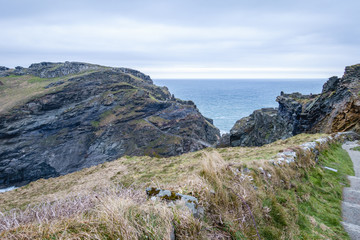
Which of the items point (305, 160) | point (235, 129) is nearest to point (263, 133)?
point (235, 129)

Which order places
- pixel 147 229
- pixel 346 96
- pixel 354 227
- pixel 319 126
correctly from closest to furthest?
pixel 147 229, pixel 354 227, pixel 346 96, pixel 319 126

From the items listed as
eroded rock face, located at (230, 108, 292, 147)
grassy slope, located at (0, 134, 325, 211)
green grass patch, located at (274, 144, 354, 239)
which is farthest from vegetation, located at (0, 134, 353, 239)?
eroded rock face, located at (230, 108, 292, 147)

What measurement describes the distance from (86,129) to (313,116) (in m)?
88.7

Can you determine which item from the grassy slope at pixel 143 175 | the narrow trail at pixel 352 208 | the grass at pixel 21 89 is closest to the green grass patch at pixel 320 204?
the narrow trail at pixel 352 208

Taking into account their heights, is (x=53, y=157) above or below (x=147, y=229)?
below

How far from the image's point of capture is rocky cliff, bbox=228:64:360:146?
96.1ft

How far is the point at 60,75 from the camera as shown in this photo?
162750 mm

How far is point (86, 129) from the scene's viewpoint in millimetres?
89750

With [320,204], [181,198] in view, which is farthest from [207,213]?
[320,204]

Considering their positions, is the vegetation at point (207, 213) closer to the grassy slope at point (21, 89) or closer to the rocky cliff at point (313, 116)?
the rocky cliff at point (313, 116)

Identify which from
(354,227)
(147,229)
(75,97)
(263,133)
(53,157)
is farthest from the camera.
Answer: (75,97)

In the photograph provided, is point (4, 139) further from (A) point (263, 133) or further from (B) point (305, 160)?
(B) point (305, 160)

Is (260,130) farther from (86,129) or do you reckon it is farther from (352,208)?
(86,129)

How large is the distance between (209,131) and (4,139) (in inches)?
3777
